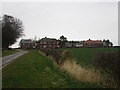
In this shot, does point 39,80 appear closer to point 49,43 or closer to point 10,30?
point 10,30

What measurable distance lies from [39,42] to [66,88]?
121m

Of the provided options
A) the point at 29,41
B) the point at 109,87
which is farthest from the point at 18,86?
the point at 29,41

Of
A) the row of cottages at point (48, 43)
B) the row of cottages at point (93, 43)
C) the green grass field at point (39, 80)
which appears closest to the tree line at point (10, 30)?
the green grass field at point (39, 80)

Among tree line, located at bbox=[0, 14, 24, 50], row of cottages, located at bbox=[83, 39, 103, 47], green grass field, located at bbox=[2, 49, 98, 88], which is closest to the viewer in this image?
green grass field, located at bbox=[2, 49, 98, 88]

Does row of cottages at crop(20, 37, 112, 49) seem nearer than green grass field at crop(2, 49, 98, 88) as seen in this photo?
No

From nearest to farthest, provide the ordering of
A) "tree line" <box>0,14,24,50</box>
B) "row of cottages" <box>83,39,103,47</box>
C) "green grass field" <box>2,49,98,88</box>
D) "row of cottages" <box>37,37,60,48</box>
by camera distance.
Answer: "green grass field" <box>2,49,98,88</box> < "tree line" <box>0,14,24,50</box> < "row of cottages" <box>37,37,60,48</box> < "row of cottages" <box>83,39,103,47</box>

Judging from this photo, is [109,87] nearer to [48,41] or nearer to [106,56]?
[106,56]

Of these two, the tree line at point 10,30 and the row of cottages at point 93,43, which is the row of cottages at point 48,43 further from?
the tree line at point 10,30

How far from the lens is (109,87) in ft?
24.8

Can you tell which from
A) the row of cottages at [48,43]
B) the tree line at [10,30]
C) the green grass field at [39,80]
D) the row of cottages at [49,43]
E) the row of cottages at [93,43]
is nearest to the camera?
the green grass field at [39,80]

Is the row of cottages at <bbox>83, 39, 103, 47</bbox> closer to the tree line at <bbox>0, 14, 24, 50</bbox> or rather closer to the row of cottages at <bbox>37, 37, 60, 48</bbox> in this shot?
the row of cottages at <bbox>37, 37, 60, 48</bbox>

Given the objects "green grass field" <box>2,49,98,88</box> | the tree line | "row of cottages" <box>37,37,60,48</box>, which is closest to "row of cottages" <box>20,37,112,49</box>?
"row of cottages" <box>37,37,60,48</box>

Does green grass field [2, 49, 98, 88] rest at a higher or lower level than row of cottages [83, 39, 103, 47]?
lower

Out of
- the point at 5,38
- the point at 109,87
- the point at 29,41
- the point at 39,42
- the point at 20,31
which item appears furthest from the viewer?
the point at 29,41
